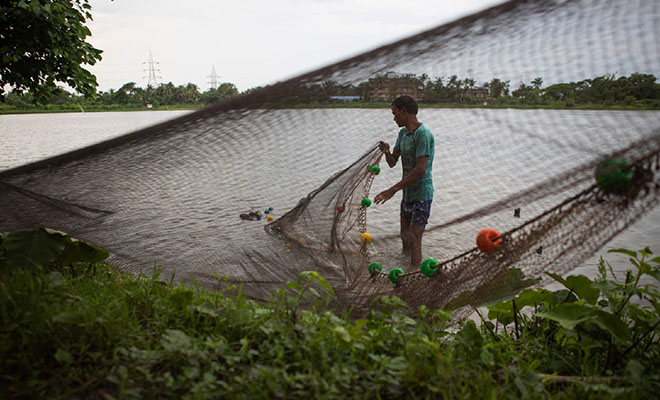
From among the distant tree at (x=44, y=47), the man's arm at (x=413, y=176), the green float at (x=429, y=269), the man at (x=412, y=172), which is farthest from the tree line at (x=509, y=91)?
the distant tree at (x=44, y=47)

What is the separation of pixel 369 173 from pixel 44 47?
3.03 meters

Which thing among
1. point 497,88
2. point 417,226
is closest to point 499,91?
point 497,88

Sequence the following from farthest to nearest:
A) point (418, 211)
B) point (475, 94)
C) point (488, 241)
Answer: point (418, 211)
point (475, 94)
point (488, 241)

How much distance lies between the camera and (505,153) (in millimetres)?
2844

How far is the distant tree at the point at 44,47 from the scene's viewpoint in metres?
3.33

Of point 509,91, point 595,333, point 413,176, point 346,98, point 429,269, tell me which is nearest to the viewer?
point 595,333

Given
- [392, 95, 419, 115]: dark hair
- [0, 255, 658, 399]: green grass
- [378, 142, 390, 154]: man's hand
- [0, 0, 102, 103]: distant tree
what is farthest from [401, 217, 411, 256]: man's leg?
[0, 0, 102, 103]: distant tree

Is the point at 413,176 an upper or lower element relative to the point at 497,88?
lower

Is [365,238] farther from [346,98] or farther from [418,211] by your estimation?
[346,98]

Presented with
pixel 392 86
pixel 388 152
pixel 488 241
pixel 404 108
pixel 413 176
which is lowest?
pixel 488 241

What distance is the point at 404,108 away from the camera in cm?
315

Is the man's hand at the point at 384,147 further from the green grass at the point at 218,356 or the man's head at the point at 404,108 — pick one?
the green grass at the point at 218,356

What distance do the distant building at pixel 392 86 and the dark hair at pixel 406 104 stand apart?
12 cm

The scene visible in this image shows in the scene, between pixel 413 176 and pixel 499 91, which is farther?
pixel 413 176
